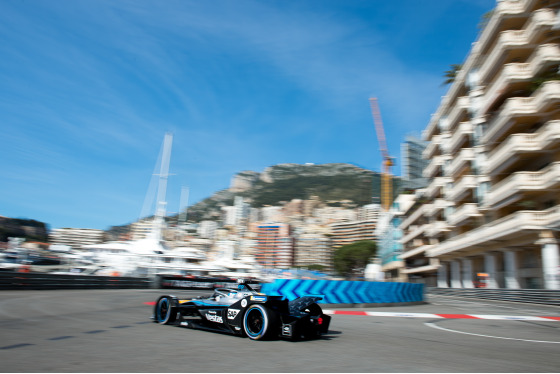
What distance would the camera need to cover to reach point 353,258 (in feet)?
322

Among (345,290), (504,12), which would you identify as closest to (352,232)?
(504,12)

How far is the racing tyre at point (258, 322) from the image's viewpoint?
6707 millimetres

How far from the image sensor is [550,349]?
6.54 m

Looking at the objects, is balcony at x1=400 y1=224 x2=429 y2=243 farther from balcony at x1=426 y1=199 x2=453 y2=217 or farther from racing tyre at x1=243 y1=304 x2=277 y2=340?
racing tyre at x1=243 y1=304 x2=277 y2=340

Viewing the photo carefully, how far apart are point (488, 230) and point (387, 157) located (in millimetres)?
96300

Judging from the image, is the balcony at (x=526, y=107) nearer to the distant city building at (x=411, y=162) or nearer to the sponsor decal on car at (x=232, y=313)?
the sponsor decal on car at (x=232, y=313)

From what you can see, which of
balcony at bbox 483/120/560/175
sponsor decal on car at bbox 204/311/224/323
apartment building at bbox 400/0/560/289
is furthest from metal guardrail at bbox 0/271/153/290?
balcony at bbox 483/120/560/175

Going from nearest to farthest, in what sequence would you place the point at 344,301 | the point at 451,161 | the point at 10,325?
the point at 10,325, the point at 344,301, the point at 451,161

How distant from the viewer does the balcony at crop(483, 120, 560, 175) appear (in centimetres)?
2461

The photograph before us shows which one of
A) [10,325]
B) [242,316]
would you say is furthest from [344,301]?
[10,325]

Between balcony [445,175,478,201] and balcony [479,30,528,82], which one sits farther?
balcony [445,175,478,201]

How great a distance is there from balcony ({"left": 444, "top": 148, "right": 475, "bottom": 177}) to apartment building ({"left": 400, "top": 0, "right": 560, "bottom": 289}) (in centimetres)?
10

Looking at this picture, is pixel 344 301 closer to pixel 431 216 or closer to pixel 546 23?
pixel 546 23

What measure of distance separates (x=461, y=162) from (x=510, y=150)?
419 inches
